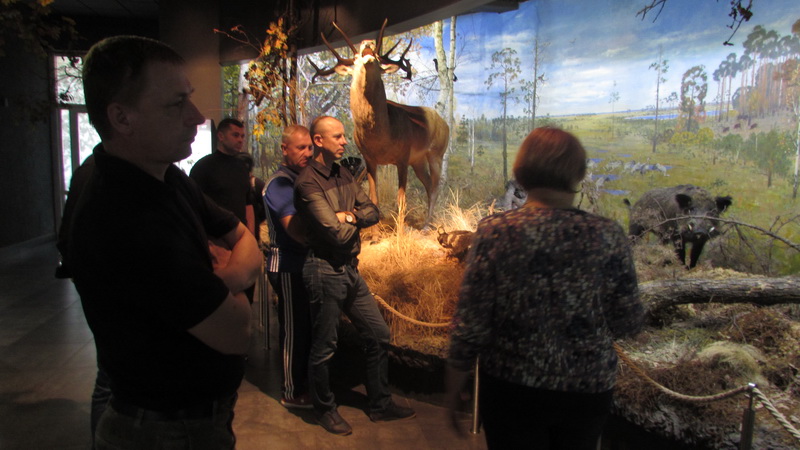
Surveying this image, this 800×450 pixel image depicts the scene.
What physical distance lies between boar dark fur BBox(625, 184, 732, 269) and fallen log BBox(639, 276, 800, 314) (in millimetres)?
1094

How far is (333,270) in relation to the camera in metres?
3.37

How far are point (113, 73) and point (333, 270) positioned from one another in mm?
2278

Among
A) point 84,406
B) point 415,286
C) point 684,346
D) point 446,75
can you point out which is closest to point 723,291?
point 684,346

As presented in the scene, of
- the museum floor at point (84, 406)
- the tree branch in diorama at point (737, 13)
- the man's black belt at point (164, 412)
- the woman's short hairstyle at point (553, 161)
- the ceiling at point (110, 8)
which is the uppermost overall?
the ceiling at point (110, 8)

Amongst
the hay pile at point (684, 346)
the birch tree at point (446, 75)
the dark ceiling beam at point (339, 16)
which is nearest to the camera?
the hay pile at point (684, 346)

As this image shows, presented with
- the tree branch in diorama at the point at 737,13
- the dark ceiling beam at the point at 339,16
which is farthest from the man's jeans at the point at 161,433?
the dark ceiling beam at the point at 339,16

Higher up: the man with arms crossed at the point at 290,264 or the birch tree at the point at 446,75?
the birch tree at the point at 446,75

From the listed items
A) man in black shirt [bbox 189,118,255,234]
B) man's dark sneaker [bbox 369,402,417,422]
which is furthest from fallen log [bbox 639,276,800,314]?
man in black shirt [bbox 189,118,255,234]

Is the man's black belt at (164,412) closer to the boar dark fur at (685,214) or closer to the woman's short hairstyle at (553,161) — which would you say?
the woman's short hairstyle at (553,161)

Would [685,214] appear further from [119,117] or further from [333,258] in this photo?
[119,117]

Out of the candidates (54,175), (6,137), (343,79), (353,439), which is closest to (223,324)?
(353,439)

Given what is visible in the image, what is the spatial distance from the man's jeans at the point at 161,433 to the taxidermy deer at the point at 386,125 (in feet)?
14.5

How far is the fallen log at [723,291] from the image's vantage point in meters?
3.28

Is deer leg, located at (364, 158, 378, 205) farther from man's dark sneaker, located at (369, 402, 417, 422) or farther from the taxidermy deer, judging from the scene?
man's dark sneaker, located at (369, 402, 417, 422)
